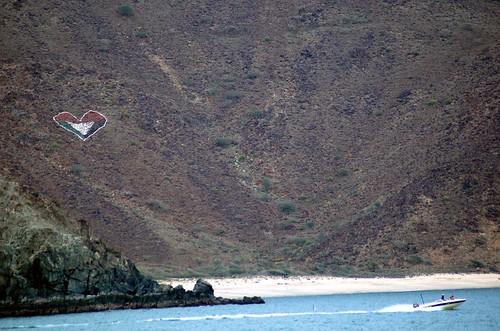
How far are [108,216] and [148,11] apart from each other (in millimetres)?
40958

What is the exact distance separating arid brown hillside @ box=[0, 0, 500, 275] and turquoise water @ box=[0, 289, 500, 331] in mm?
8339

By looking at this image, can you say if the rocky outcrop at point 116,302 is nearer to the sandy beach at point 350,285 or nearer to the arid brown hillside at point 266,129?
the sandy beach at point 350,285

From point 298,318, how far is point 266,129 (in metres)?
41.3

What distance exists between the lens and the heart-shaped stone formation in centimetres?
10444

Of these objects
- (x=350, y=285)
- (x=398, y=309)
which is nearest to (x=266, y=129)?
(x=350, y=285)

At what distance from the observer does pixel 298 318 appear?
2881 inches

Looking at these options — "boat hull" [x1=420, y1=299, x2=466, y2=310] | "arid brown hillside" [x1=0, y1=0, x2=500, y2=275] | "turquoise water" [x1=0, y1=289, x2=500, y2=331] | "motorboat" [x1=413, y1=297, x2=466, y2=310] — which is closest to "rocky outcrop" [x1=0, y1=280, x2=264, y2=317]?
"turquoise water" [x1=0, y1=289, x2=500, y2=331]

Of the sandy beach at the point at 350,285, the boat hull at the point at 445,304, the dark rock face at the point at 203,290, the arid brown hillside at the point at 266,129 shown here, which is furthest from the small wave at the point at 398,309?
the arid brown hillside at the point at 266,129

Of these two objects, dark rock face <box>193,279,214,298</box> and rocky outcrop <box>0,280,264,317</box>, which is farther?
dark rock face <box>193,279,214,298</box>

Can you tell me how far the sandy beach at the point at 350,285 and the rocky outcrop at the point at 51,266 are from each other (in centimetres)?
1262

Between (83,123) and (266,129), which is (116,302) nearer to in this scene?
(83,123)

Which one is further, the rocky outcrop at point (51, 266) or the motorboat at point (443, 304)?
the motorboat at point (443, 304)

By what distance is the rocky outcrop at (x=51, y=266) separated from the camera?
6738 cm

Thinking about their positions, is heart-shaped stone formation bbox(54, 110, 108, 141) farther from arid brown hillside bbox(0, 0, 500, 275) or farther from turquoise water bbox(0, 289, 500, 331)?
turquoise water bbox(0, 289, 500, 331)
